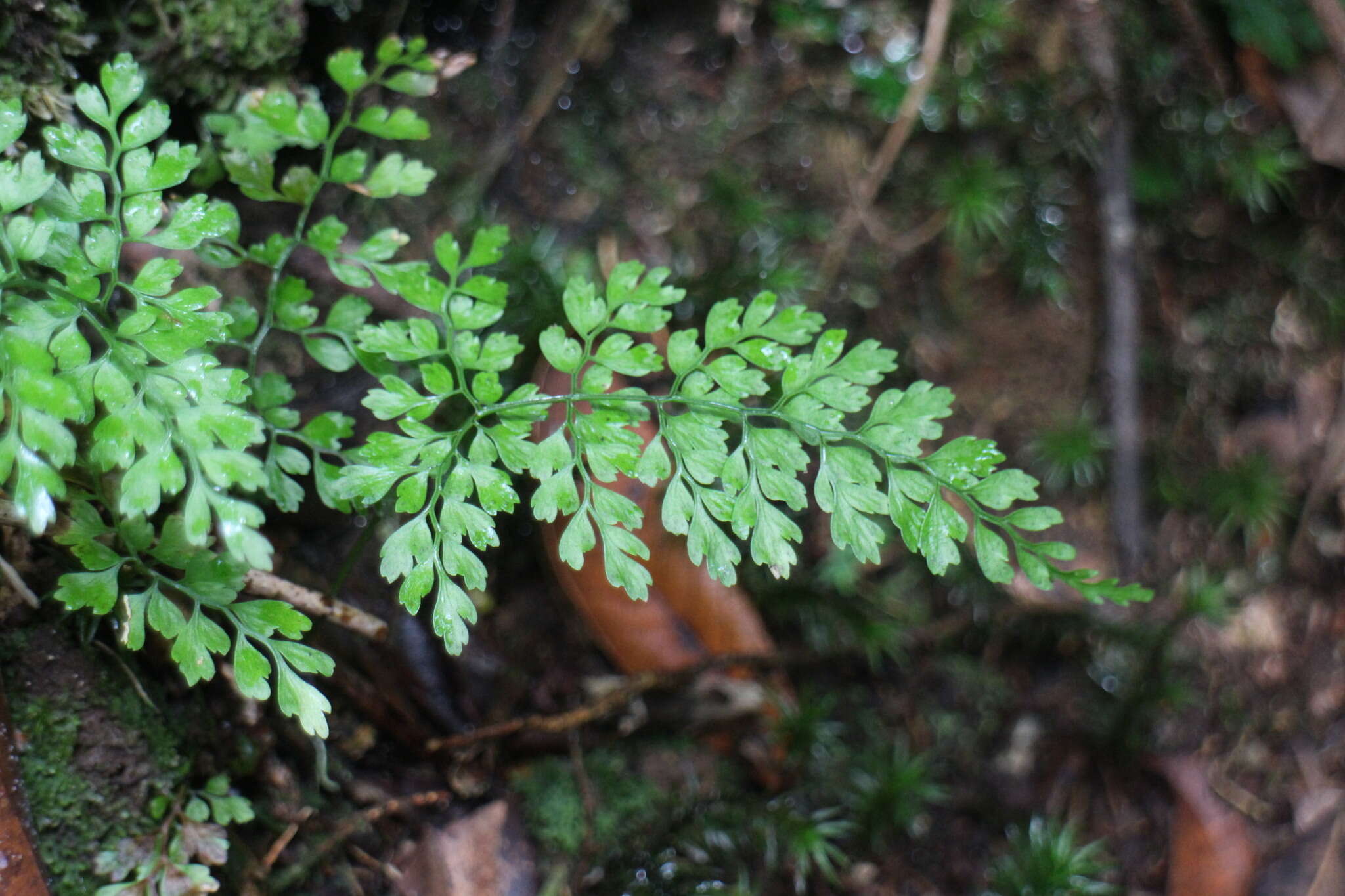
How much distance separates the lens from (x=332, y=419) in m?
2.08

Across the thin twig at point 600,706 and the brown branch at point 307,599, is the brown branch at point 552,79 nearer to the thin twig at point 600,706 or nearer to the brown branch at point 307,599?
the brown branch at point 307,599

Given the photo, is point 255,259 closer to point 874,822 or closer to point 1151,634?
point 874,822

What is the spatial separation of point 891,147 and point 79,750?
2.94 m

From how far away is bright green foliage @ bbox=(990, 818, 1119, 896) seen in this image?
2807mm

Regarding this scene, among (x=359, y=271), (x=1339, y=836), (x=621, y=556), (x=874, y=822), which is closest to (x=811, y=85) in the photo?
(x=359, y=271)

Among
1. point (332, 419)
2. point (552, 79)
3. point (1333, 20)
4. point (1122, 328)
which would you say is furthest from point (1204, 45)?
point (332, 419)

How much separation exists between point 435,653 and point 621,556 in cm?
94

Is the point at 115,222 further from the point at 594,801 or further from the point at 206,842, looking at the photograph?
the point at 594,801

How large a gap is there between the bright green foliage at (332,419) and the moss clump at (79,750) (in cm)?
18

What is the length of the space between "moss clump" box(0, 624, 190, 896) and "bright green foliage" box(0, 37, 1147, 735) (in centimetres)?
18

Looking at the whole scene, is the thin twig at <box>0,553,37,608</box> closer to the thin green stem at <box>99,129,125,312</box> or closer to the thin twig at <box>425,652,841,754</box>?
the thin green stem at <box>99,129,125,312</box>

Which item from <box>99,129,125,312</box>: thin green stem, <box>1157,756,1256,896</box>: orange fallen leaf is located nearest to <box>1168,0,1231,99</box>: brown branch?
<box>1157,756,1256,896</box>: orange fallen leaf

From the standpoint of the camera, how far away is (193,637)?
69.9 inches

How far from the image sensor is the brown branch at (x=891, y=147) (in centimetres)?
314
